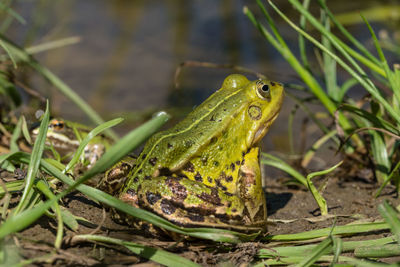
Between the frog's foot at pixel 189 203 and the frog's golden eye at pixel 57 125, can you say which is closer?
the frog's foot at pixel 189 203

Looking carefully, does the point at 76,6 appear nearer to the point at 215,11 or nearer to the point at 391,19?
the point at 215,11

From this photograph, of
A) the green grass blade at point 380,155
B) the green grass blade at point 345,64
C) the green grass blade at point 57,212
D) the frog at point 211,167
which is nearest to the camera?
the green grass blade at point 57,212

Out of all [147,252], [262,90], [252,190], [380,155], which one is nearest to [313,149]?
[380,155]

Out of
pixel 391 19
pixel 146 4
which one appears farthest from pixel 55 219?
pixel 146 4

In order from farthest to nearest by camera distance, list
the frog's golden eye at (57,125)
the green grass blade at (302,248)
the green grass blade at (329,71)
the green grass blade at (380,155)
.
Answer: the frog's golden eye at (57,125), the green grass blade at (329,71), the green grass blade at (380,155), the green grass blade at (302,248)

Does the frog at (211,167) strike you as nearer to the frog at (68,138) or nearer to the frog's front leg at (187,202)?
the frog's front leg at (187,202)

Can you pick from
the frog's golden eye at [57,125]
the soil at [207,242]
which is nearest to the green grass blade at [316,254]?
the soil at [207,242]

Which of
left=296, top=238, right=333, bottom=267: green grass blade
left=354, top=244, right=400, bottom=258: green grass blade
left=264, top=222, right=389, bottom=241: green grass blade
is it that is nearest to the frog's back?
left=264, top=222, right=389, bottom=241: green grass blade

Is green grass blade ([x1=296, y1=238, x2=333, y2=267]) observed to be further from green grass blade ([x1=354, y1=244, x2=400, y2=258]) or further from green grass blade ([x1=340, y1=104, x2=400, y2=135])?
green grass blade ([x1=340, y1=104, x2=400, y2=135])
